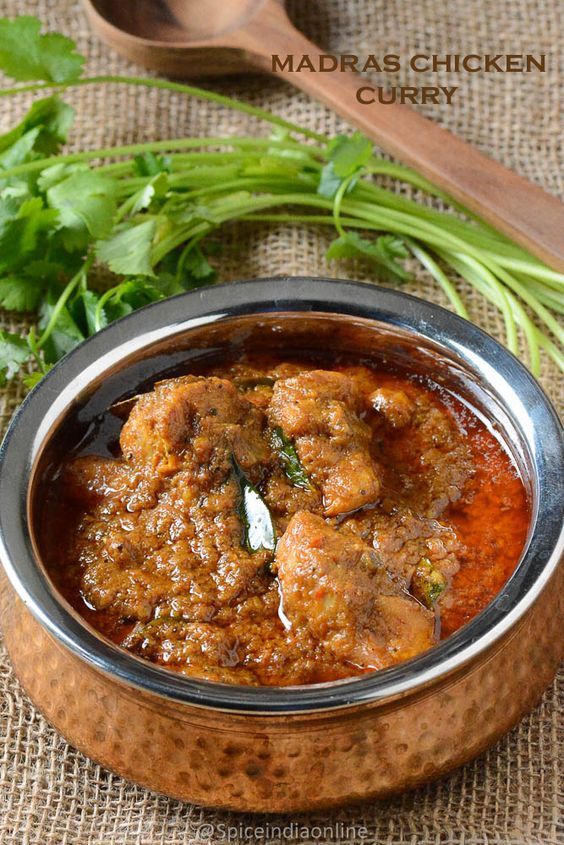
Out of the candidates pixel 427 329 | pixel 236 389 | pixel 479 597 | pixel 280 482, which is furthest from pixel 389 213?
pixel 479 597

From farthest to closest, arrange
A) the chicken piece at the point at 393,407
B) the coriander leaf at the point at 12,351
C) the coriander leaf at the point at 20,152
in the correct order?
the coriander leaf at the point at 20,152 → the coriander leaf at the point at 12,351 → the chicken piece at the point at 393,407

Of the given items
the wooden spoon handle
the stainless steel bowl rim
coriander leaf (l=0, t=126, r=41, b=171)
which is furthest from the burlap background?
coriander leaf (l=0, t=126, r=41, b=171)

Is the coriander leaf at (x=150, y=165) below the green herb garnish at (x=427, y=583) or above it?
above

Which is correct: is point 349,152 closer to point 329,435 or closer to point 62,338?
point 62,338

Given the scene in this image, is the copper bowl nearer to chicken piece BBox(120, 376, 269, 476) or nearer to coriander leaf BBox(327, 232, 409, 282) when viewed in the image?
chicken piece BBox(120, 376, 269, 476)

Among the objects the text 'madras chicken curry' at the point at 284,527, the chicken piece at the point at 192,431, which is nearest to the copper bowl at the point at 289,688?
the text 'madras chicken curry' at the point at 284,527

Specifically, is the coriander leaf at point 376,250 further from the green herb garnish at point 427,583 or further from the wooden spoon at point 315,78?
Result: the green herb garnish at point 427,583
